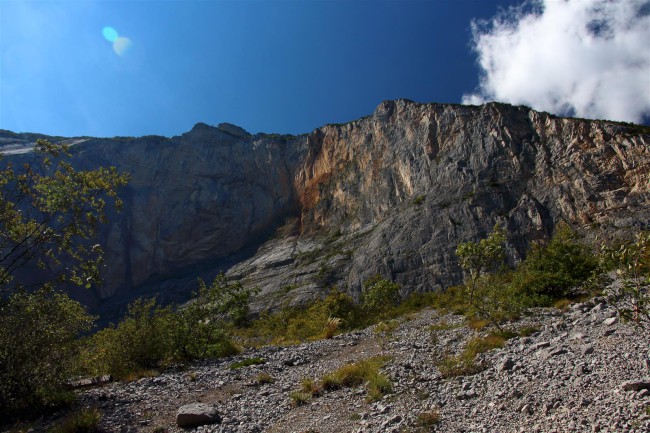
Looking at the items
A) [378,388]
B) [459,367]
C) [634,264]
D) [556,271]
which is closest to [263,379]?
[378,388]

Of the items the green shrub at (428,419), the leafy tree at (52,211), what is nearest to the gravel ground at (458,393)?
the green shrub at (428,419)

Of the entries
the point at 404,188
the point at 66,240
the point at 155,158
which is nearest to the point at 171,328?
the point at 66,240

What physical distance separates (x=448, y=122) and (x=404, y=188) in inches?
536

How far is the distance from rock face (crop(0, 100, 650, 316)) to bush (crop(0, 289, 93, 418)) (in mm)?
42224

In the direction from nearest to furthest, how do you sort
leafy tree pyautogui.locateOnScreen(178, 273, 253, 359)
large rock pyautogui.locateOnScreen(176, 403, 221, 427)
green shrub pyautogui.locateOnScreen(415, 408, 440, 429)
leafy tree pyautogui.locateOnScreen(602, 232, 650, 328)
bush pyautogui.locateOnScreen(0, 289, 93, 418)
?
leafy tree pyautogui.locateOnScreen(602, 232, 650, 328), green shrub pyautogui.locateOnScreen(415, 408, 440, 429), large rock pyautogui.locateOnScreen(176, 403, 221, 427), bush pyautogui.locateOnScreen(0, 289, 93, 418), leafy tree pyautogui.locateOnScreen(178, 273, 253, 359)

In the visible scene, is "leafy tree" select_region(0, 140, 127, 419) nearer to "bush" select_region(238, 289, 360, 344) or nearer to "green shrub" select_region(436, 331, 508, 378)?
"green shrub" select_region(436, 331, 508, 378)

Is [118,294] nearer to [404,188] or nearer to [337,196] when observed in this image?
[337,196]

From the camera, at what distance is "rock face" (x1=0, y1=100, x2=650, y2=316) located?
52.1 meters

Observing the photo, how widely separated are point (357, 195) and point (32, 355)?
68.2 m

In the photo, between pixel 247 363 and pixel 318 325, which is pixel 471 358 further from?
pixel 318 325

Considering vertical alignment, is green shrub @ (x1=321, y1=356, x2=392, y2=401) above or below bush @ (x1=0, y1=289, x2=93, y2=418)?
below

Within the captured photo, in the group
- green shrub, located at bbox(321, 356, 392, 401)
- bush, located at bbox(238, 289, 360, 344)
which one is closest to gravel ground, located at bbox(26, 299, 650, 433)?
Result: green shrub, located at bbox(321, 356, 392, 401)

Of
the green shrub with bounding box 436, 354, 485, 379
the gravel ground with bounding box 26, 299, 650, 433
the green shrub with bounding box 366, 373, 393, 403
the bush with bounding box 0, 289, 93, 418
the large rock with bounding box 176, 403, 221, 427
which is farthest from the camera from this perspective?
the bush with bounding box 0, 289, 93, 418

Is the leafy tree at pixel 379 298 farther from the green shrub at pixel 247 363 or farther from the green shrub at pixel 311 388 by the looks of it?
the green shrub at pixel 311 388
